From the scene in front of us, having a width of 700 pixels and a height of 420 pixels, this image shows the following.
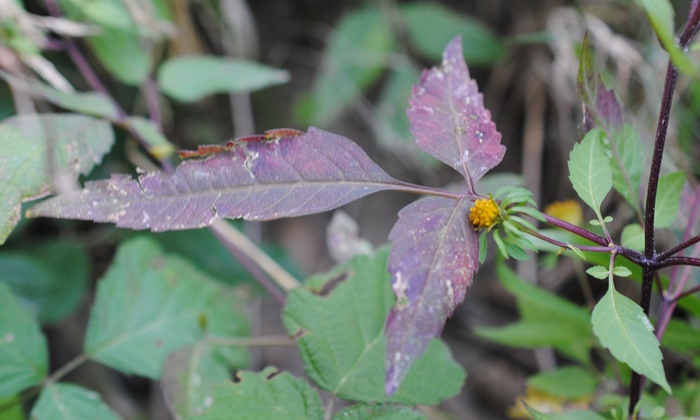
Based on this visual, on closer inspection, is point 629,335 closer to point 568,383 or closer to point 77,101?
point 568,383

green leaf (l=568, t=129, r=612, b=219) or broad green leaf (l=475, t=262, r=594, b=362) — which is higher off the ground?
green leaf (l=568, t=129, r=612, b=219)

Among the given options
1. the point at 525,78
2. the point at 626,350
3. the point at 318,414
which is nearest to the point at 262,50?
the point at 525,78

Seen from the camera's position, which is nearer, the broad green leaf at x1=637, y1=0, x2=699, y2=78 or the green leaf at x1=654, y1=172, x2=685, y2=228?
the broad green leaf at x1=637, y1=0, x2=699, y2=78

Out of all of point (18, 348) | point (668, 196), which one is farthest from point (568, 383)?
point (18, 348)

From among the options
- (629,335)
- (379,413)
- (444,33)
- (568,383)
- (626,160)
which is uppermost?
(444,33)

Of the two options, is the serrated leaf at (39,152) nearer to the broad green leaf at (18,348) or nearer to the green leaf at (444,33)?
the broad green leaf at (18,348)

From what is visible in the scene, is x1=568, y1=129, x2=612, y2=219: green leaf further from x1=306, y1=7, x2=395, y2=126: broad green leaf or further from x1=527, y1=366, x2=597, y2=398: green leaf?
x1=306, y1=7, x2=395, y2=126: broad green leaf

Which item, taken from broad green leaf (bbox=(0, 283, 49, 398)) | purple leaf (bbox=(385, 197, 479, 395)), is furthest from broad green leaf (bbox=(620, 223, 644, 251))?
broad green leaf (bbox=(0, 283, 49, 398))

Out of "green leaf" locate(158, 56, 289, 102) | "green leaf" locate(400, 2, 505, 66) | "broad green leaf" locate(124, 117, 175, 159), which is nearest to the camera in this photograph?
"broad green leaf" locate(124, 117, 175, 159)
